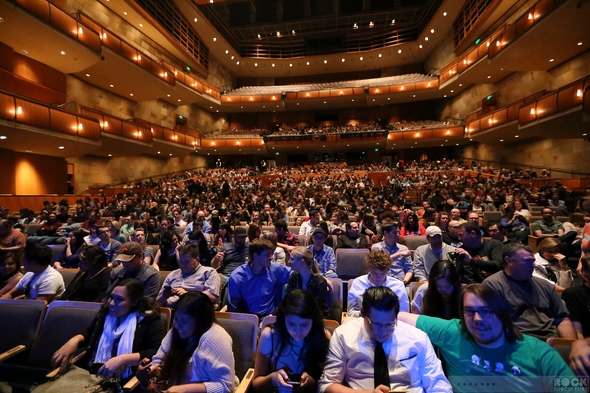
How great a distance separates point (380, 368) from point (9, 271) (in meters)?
3.45

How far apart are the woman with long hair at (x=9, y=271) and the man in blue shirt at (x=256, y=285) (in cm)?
209

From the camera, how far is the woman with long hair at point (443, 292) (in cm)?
187

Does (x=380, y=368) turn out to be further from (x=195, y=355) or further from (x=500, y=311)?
(x=195, y=355)

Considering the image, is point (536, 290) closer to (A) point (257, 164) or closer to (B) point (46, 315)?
(B) point (46, 315)

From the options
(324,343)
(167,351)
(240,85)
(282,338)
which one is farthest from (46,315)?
(240,85)

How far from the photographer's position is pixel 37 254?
8.67 ft

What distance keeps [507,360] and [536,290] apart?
846 mm

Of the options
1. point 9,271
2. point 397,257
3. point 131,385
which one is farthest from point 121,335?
point 397,257

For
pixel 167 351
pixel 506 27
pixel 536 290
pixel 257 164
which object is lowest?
pixel 167 351

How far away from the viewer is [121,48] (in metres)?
12.7

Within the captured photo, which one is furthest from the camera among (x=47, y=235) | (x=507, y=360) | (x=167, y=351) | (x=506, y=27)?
(x=506, y=27)

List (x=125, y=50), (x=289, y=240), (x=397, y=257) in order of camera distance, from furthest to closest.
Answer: (x=125, y=50)
(x=289, y=240)
(x=397, y=257)

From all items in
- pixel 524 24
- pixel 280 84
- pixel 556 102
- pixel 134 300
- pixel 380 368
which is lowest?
pixel 380 368

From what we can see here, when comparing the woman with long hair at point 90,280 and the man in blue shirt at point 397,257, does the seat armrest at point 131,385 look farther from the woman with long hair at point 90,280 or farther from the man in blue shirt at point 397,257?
the man in blue shirt at point 397,257
